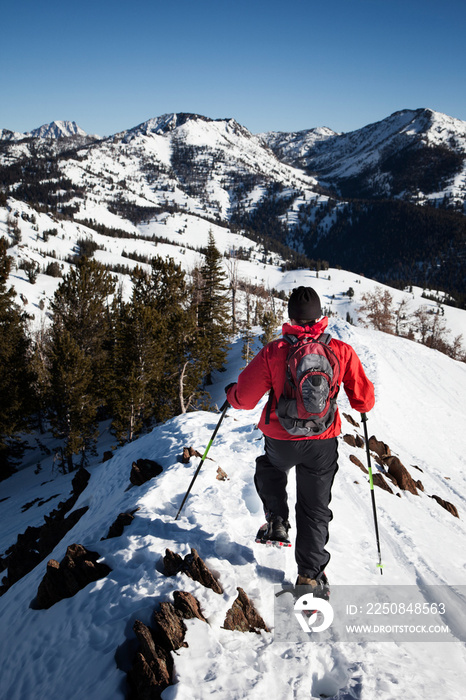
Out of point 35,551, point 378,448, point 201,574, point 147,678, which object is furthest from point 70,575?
point 378,448

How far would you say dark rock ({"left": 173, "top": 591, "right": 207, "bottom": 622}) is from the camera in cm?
342

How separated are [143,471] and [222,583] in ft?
11.8

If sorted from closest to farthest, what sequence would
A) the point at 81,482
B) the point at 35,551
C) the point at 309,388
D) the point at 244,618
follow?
the point at 309,388
the point at 244,618
the point at 35,551
the point at 81,482

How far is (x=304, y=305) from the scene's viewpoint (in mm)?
3516

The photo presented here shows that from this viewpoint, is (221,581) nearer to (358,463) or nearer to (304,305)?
(304,305)

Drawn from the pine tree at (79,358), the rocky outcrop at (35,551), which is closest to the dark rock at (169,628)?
the rocky outcrop at (35,551)

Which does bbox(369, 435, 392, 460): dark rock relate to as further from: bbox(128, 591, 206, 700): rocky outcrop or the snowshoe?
bbox(128, 591, 206, 700): rocky outcrop

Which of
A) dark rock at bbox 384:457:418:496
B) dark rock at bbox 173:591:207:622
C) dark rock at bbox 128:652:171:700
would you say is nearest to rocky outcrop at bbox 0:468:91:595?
dark rock at bbox 173:591:207:622

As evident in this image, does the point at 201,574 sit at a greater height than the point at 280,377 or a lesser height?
lesser

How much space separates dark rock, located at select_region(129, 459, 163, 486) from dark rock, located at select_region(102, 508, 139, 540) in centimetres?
152

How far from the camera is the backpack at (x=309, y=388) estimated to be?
3.31 metres

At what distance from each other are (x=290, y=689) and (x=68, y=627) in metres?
2.49

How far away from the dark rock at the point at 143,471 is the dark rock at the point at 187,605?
352cm

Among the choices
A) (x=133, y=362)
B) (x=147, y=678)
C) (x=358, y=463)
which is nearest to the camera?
(x=147, y=678)
